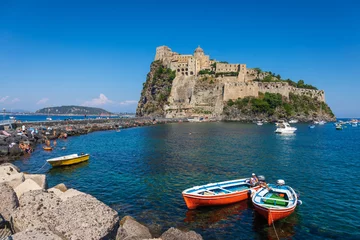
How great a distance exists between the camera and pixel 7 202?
8.42 meters

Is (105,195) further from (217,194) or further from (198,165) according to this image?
(198,165)

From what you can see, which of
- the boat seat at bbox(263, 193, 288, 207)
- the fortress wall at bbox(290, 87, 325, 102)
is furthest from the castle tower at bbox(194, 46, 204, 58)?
the boat seat at bbox(263, 193, 288, 207)

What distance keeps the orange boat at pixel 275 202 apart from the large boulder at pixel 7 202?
10.4 meters

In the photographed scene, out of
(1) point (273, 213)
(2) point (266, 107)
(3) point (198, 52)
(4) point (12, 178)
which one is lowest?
(1) point (273, 213)

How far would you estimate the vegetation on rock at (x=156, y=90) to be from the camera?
355 feet

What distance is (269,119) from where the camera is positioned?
313 ft

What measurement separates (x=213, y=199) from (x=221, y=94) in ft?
291

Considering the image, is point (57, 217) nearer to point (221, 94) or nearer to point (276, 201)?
point (276, 201)

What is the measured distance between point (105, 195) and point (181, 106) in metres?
89.3

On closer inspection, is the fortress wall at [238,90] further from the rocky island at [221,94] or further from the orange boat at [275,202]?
the orange boat at [275,202]

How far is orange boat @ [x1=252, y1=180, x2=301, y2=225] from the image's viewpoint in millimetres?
12250

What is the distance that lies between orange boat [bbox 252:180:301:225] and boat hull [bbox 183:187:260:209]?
107 cm

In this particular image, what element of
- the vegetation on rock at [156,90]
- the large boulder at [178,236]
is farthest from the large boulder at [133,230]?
the vegetation on rock at [156,90]

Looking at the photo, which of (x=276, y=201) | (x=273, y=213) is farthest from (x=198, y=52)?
(x=273, y=213)
